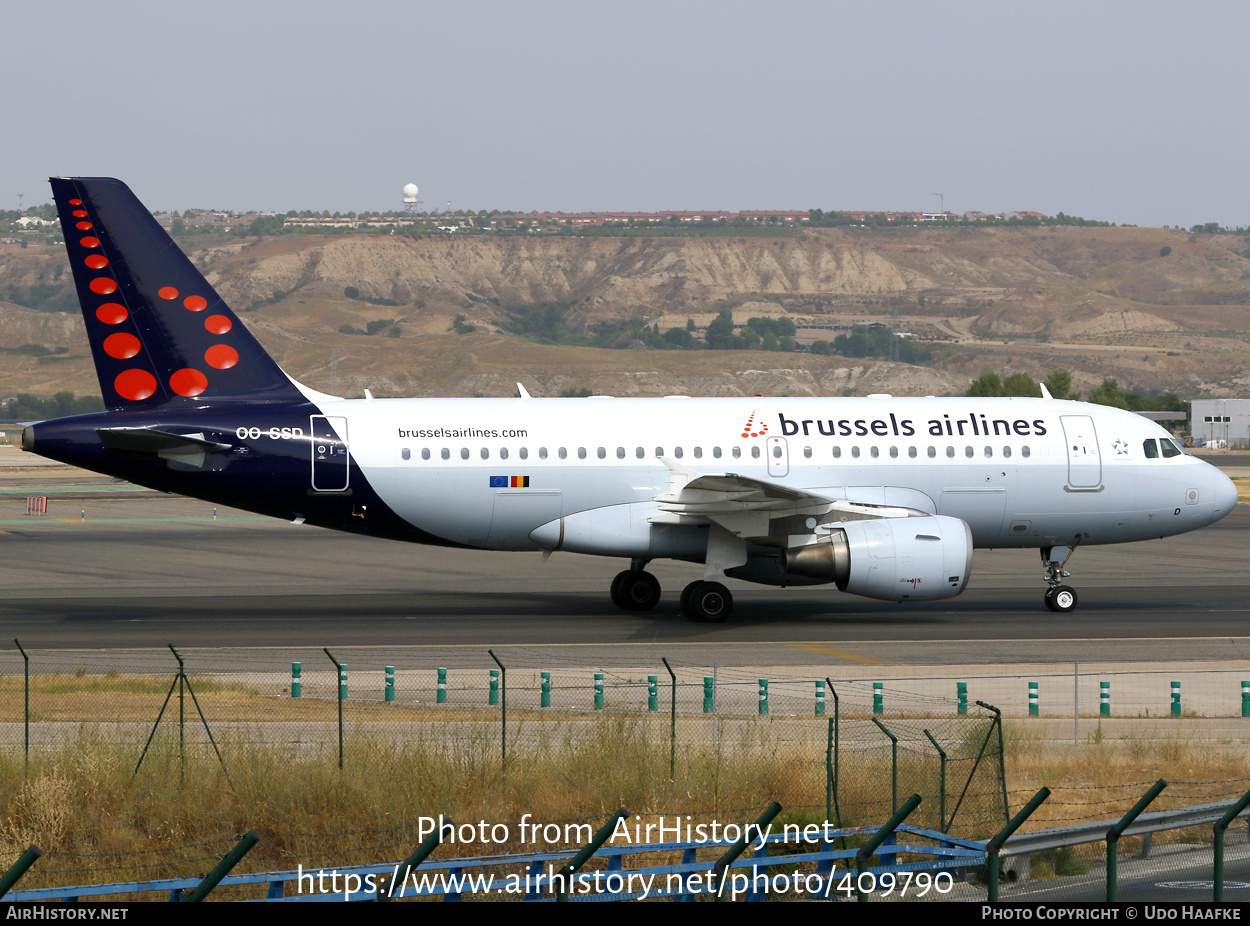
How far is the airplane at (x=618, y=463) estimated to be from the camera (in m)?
28.9

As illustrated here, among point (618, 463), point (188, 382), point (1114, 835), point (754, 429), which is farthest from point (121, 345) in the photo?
point (1114, 835)

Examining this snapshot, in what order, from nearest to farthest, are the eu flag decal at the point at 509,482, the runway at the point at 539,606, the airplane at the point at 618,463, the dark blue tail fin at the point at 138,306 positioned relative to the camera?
the runway at the point at 539,606
the airplane at the point at 618,463
the dark blue tail fin at the point at 138,306
the eu flag decal at the point at 509,482

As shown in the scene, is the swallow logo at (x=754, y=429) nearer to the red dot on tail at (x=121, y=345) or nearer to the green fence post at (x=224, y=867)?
the red dot on tail at (x=121, y=345)

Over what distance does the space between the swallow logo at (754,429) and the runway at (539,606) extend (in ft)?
13.3

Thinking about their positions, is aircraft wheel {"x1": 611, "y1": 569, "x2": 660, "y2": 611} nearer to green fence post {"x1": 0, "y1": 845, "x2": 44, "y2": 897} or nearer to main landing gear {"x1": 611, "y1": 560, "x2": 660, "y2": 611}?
main landing gear {"x1": 611, "y1": 560, "x2": 660, "y2": 611}

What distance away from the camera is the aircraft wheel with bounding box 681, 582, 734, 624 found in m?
30.0

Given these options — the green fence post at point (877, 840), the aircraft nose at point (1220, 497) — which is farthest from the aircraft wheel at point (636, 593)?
the green fence post at point (877, 840)

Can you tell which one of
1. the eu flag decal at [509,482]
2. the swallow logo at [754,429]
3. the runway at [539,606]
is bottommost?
the runway at [539,606]

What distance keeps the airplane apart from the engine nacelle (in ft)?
0.13

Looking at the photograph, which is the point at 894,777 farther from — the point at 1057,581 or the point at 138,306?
the point at 138,306

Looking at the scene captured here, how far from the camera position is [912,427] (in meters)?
31.5

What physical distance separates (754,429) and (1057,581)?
26.3 feet

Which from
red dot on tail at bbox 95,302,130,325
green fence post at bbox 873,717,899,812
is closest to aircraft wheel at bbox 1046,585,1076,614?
green fence post at bbox 873,717,899,812
